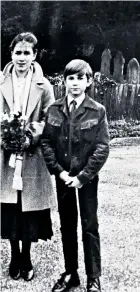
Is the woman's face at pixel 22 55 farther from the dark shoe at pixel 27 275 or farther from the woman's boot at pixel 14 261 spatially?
the dark shoe at pixel 27 275

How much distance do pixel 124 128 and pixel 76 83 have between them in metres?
0.73

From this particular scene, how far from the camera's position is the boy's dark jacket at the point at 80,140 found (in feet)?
9.22

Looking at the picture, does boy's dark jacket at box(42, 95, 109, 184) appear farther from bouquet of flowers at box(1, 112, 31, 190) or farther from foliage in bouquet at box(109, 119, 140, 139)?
foliage in bouquet at box(109, 119, 140, 139)

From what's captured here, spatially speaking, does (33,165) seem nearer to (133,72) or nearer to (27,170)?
(27,170)

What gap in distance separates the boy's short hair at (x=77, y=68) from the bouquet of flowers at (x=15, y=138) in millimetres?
379

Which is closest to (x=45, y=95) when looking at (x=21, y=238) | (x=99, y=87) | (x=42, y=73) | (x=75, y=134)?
(x=42, y=73)

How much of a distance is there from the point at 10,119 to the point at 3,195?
482mm

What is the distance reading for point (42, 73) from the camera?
119 inches

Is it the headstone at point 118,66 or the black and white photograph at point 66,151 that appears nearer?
the black and white photograph at point 66,151

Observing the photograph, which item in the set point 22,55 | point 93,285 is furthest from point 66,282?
point 22,55

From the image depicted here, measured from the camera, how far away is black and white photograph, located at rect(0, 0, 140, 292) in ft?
9.34

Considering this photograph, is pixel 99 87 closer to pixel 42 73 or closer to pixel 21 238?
pixel 42 73

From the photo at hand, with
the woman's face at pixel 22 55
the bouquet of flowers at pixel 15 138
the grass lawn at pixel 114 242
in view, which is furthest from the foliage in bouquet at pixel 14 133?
the grass lawn at pixel 114 242

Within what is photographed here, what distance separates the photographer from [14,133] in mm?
2889
